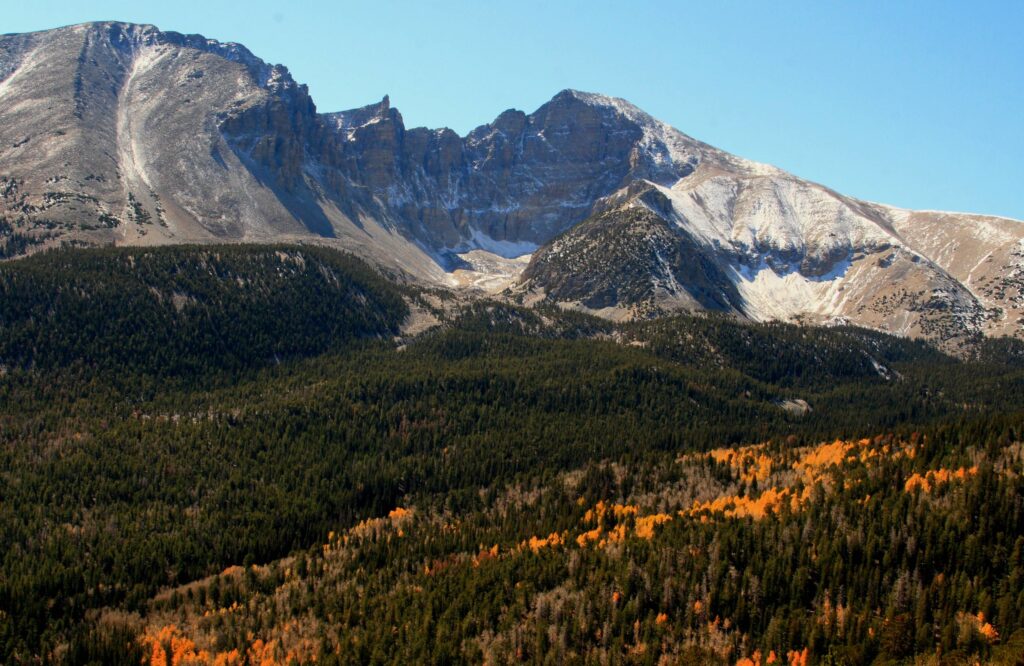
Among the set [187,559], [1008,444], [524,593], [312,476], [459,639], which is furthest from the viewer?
[312,476]

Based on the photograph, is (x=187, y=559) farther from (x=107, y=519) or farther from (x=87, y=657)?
(x=87, y=657)

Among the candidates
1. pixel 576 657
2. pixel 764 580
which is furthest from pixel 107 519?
pixel 764 580

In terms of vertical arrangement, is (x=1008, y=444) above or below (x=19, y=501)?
above

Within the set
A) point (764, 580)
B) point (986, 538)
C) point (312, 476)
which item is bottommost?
point (312, 476)

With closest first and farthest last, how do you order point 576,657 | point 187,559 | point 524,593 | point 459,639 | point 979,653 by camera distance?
point 979,653, point 576,657, point 459,639, point 524,593, point 187,559

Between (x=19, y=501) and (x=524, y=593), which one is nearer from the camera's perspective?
(x=524, y=593)

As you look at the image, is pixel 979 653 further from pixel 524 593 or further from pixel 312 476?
pixel 312 476

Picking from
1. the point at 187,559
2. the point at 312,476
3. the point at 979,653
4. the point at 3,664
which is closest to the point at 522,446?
the point at 312,476

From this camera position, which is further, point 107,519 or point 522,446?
point 522,446

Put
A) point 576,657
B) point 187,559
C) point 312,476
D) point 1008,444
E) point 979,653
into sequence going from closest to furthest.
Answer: point 979,653, point 576,657, point 1008,444, point 187,559, point 312,476
